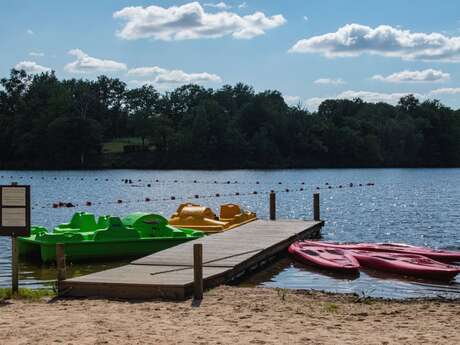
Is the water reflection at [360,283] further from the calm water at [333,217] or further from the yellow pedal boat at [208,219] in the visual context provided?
the yellow pedal boat at [208,219]

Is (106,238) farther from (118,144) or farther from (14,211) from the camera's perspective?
(118,144)

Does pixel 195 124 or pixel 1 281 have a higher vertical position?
pixel 195 124

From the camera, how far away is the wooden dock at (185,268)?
12.1m

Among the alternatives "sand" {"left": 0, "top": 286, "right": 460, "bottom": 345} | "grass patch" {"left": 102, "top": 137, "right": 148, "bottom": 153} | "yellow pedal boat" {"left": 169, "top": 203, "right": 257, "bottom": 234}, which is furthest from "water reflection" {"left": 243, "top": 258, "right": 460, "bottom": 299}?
"grass patch" {"left": 102, "top": 137, "right": 148, "bottom": 153}

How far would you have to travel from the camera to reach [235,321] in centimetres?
1002

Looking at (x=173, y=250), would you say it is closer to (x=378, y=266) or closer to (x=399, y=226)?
(x=378, y=266)

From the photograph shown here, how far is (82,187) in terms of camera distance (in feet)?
219

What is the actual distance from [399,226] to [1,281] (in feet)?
70.0

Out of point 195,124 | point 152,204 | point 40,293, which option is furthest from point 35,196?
point 195,124

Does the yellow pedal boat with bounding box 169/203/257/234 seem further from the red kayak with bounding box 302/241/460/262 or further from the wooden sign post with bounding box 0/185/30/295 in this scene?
the wooden sign post with bounding box 0/185/30/295

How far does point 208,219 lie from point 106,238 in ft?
17.6

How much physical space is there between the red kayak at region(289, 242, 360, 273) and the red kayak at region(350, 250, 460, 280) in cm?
43

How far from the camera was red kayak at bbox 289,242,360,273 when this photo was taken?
17.2 m

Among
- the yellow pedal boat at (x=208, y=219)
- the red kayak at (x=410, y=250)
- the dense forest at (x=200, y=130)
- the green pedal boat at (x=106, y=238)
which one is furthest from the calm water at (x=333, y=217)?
the dense forest at (x=200, y=130)
